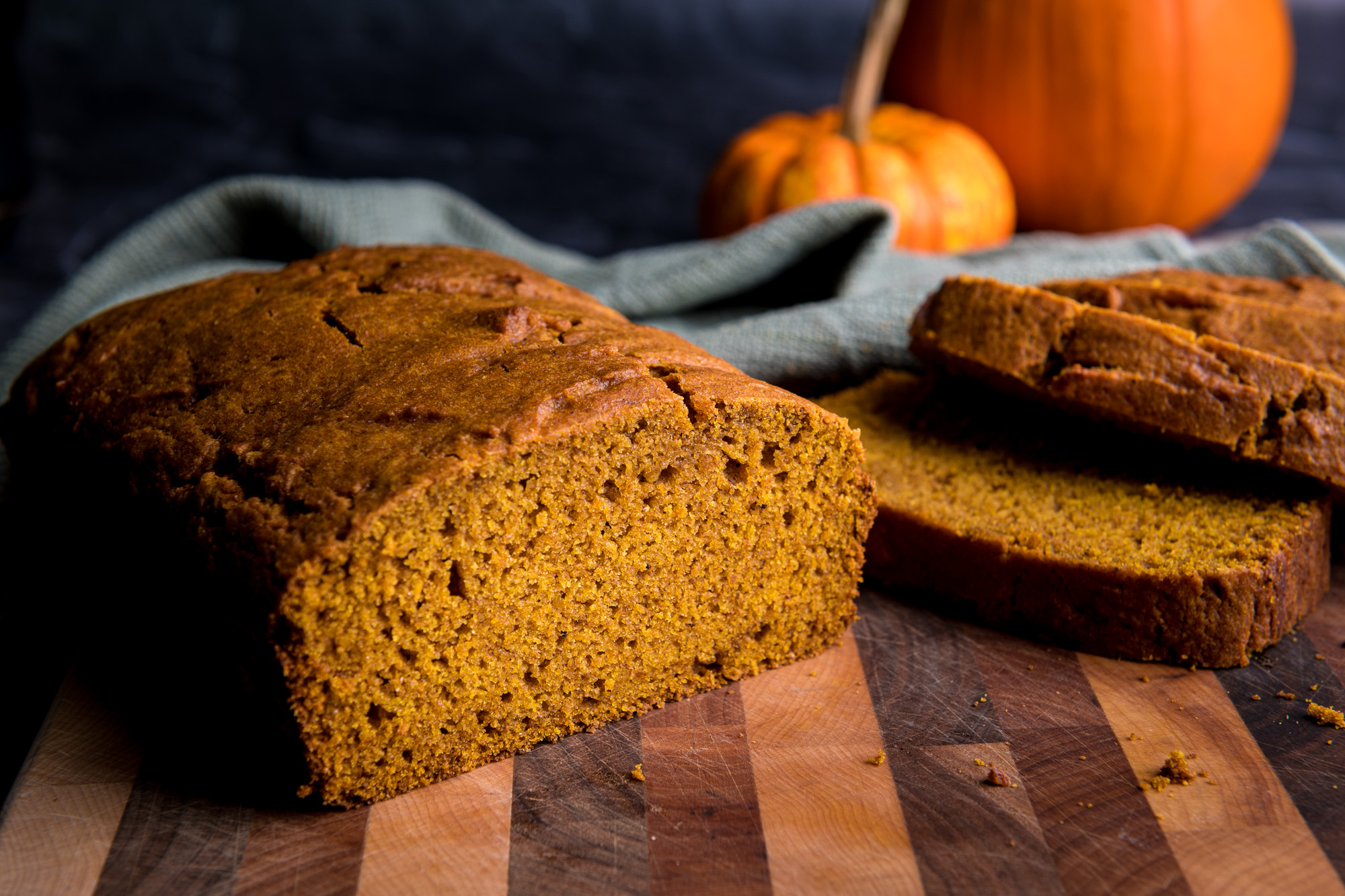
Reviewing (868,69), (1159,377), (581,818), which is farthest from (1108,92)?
(581,818)

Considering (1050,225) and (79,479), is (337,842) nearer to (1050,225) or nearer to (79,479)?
(79,479)

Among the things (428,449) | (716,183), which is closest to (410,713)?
(428,449)

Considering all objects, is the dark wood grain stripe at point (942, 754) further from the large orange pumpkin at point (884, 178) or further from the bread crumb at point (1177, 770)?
the large orange pumpkin at point (884, 178)

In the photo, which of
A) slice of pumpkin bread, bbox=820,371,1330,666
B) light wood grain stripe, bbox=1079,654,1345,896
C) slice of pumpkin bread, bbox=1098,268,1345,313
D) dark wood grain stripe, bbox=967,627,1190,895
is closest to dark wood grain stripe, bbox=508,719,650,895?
dark wood grain stripe, bbox=967,627,1190,895

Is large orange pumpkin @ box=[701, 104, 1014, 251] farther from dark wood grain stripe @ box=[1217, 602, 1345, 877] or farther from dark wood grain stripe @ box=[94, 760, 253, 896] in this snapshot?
dark wood grain stripe @ box=[94, 760, 253, 896]

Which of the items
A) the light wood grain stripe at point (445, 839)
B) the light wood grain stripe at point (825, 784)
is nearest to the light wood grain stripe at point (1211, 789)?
the light wood grain stripe at point (825, 784)

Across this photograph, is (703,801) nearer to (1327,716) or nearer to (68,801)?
(68,801)
